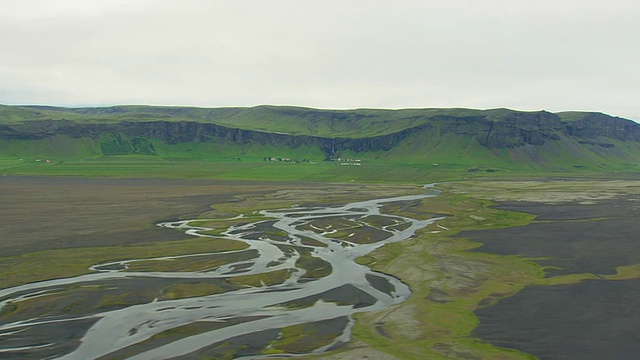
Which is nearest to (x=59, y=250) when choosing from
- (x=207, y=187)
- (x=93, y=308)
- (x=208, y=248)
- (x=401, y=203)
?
(x=208, y=248)

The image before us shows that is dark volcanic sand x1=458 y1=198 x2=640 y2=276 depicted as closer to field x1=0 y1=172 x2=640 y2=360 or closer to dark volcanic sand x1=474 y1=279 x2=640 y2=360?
field x1=0 y1=172 x2=640 y2=360

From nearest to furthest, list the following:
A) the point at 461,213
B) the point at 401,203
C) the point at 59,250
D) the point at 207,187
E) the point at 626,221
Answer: the point at 59,250 < the point at 626,221 < the point at 461,213 < the point at 401,203 < the point at 207,187

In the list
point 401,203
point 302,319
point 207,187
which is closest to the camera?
point 302,319

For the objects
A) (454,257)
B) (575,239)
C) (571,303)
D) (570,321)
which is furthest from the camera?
(575,239)

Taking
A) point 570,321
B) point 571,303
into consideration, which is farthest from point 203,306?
point 571,303

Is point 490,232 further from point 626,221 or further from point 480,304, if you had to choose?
point 480,304

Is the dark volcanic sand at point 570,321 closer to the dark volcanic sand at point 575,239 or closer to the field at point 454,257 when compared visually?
the field at point 454,257

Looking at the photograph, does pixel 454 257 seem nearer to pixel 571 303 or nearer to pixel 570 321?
pixel 571 303
